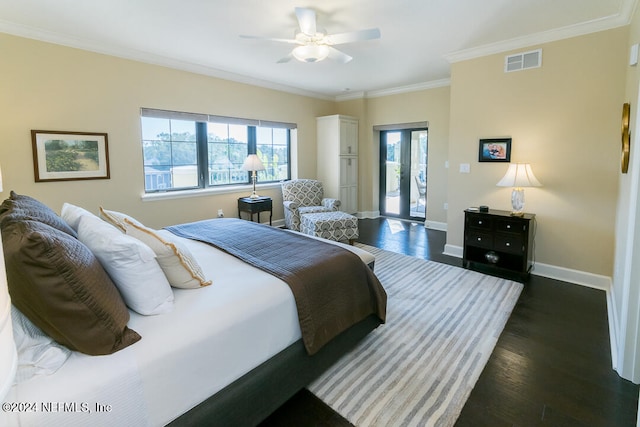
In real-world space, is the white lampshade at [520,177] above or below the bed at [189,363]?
above

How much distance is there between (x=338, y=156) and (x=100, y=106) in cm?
395

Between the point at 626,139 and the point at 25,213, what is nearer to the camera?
the point at 25,213

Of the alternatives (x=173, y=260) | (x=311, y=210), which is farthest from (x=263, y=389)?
(x=311, y=210)

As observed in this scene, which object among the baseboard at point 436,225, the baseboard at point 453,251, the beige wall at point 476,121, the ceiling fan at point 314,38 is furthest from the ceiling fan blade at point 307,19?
the baseboard at point 436,225

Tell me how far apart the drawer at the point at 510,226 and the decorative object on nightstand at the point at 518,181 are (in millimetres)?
125

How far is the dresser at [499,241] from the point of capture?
3523 millimetres

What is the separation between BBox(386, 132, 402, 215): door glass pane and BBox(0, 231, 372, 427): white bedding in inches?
216

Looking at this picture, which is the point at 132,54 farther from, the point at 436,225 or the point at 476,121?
the point at 436,225

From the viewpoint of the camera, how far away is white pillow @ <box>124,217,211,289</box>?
5.40 feet

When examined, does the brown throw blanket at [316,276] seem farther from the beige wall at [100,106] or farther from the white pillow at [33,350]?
the beige wall at [100,106]

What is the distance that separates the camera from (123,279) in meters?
1.41

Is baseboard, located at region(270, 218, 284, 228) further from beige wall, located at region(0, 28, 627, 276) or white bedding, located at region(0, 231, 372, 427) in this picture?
white bedding, located at region(0, 231, 372, 427)

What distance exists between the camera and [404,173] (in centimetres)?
668

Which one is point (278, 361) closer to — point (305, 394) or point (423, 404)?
point (305, 394)
